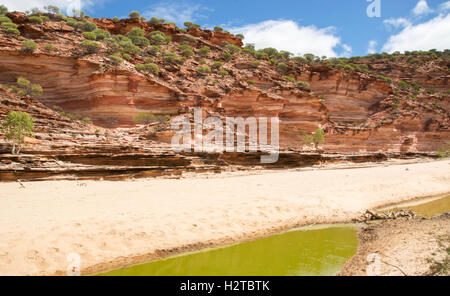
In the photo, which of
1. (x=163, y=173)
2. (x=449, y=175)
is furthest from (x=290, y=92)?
(x=163, y=173)

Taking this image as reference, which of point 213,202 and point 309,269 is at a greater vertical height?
point 213,202

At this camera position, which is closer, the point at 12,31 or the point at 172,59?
the point at 12,31

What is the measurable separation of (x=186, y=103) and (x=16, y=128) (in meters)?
16.9

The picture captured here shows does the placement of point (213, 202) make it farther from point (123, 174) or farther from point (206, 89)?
point (206, 89)

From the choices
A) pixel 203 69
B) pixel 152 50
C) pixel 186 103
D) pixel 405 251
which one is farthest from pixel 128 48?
pixel 405 251

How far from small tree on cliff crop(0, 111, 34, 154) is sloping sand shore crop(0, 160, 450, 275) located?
3.71m

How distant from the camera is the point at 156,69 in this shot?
32.4m

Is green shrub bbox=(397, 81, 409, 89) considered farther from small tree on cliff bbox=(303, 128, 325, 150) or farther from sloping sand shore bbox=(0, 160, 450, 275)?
sloping sand shore bbox=(0, 160, 450, 275)

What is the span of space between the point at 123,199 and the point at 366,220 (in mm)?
11041

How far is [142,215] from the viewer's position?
9.80m

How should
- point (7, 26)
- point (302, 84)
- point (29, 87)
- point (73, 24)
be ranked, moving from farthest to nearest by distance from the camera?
point (302, 84) < point (73, 24) < point (7, 26) < point (29, 87)

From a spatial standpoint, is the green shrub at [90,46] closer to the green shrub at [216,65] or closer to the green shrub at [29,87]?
the green shrub at [29,87]

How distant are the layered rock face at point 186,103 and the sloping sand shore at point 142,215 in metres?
4.30

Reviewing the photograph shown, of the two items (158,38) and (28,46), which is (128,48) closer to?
(158,38)
